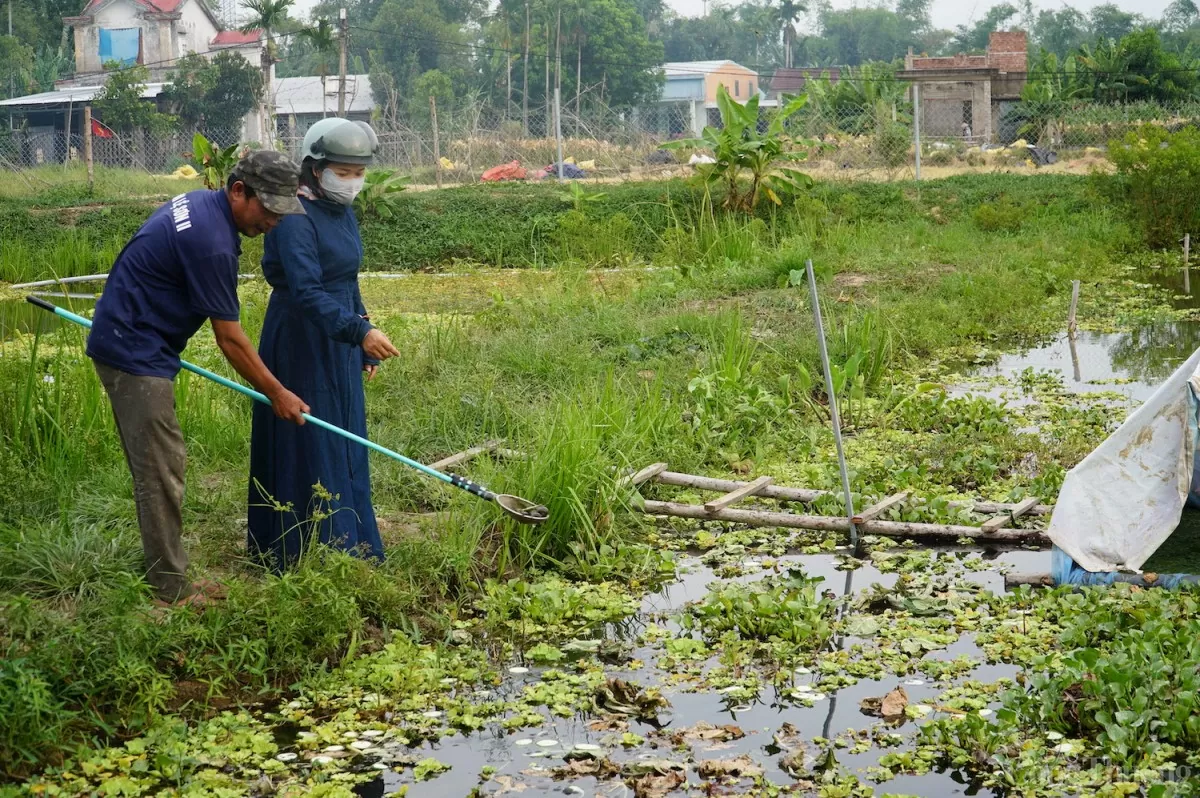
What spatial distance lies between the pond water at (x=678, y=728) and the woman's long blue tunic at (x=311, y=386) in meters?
0.98

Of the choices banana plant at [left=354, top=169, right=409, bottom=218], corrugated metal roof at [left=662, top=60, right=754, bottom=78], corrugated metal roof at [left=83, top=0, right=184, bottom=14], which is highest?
corrugated metal roof at [left=83, top=0, right=184, bottom=14]

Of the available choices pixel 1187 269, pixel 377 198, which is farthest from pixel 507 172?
pixel 1187 269

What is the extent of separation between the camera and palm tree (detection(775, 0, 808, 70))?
6656 centimetres

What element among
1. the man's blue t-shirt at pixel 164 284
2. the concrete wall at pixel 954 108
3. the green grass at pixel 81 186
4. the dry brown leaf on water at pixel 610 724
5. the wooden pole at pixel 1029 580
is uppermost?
the concrete wall at pixel 954 108

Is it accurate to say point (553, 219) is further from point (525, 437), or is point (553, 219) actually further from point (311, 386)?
point (311, 386)

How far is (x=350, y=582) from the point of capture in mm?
4547

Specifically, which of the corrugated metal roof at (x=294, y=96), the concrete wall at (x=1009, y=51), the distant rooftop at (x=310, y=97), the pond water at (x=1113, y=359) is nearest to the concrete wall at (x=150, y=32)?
the distant rooftop at (x=310, y=97)

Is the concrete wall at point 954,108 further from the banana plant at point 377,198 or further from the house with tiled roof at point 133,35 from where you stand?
the house with tiled roof at point 133,35

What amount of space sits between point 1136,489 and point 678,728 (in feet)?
7.10

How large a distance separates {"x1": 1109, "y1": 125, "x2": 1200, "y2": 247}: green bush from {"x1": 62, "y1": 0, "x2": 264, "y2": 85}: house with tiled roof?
98.2 feet

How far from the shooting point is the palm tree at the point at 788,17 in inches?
2621

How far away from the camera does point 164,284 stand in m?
4.12

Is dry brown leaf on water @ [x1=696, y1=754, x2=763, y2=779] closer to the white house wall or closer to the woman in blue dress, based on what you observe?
the woman in blue dress

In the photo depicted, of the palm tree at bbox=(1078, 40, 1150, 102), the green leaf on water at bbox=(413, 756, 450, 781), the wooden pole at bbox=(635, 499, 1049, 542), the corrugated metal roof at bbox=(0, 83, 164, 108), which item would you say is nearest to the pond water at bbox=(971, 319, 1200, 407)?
the wooden pole at bbox=(635, 499, 1049, 542)
